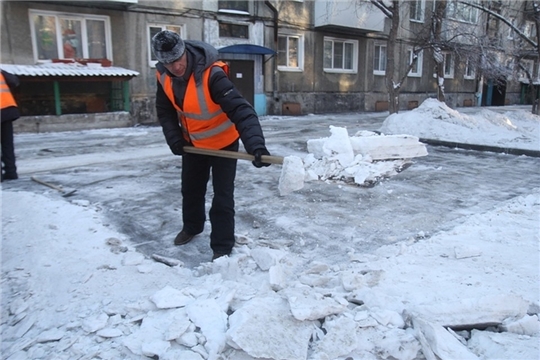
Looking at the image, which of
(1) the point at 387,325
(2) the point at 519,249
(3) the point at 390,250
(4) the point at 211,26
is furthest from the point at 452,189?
(4) the point at 211,26

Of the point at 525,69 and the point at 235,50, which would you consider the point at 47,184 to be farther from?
the point at 525,69

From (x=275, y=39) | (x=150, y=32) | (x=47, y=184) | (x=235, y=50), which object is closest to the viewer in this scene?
(x=47, y=184)

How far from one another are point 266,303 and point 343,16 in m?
16.5

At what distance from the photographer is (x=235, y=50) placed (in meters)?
14.3

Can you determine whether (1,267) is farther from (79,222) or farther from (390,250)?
(390,250)

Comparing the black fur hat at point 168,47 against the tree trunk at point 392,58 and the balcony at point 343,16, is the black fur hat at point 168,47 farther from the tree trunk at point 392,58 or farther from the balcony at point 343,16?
the balcony at point 343,16

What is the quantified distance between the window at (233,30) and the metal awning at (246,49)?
1003 mm

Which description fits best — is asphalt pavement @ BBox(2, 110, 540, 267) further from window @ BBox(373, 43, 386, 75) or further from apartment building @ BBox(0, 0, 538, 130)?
window @ BBox(373, 43, 386, 75)

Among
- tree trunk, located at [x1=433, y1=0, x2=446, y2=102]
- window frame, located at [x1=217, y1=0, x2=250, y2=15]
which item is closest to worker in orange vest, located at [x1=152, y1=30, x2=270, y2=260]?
tree trunk, located at [x1=433, y1=0, x2=446, y2=102]

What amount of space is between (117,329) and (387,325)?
1.37 metres

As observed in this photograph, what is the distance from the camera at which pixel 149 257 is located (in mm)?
3256

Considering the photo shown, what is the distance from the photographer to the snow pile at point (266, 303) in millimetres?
2002

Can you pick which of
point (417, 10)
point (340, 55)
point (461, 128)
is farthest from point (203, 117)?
point (417, 10)

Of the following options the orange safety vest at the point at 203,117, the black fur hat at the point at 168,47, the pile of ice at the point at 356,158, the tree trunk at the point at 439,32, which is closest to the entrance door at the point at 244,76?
the tree trunk at the point at 439,32
